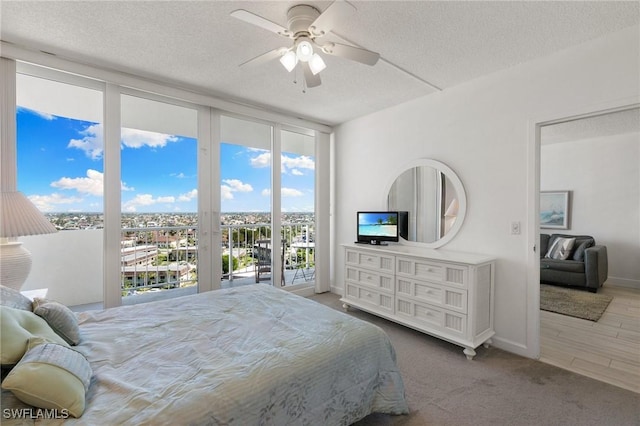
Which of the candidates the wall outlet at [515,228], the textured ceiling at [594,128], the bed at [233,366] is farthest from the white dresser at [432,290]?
the textured ceiling at [594,128]

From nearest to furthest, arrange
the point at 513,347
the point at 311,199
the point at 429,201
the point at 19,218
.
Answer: the point at 19,218
the point at 513,347
the point at 429,201
the point at 311,199

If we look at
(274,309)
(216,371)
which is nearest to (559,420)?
(274,309)

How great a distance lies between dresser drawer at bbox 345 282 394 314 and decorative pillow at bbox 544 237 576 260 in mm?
3537

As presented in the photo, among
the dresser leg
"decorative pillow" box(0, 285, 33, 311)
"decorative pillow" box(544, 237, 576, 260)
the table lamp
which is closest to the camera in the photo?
"decorative pillow" box(0, 285, 33, 311)

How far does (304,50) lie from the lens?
177 cm

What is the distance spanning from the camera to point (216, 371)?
47.3 inches

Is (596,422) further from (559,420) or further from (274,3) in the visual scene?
(274,3)

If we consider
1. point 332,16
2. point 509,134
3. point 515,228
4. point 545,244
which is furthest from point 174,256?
point 545,244

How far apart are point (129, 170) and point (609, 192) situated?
23.1 feet

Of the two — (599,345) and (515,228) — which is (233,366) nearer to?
(515,228)

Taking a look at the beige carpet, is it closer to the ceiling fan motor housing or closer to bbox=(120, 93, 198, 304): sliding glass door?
the ceiling fan motor housing

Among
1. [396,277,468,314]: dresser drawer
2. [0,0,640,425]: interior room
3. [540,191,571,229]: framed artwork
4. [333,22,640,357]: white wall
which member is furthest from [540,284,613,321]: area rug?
[396,277,468,314]: dresser drawer

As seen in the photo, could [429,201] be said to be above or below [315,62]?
below

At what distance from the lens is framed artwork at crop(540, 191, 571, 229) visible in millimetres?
5180
